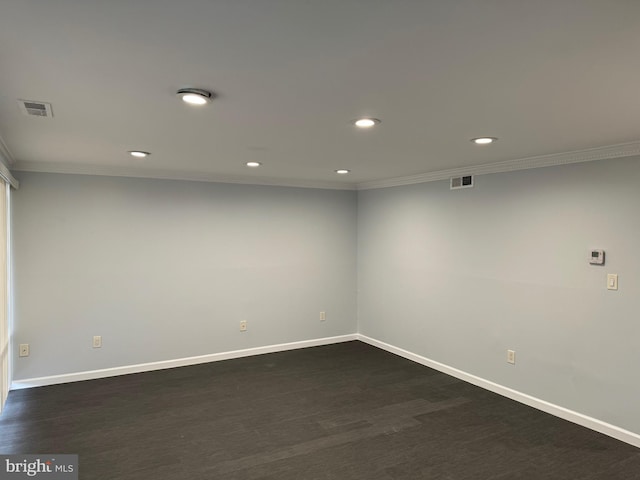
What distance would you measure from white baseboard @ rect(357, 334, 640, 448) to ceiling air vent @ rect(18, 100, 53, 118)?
4292 millimetres

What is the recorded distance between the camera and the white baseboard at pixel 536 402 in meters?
3.15

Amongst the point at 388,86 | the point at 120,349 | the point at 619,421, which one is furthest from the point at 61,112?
the point at 619,421

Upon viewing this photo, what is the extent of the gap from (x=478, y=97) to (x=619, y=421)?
2.85m

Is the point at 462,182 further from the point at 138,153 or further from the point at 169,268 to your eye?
the point at 169,268

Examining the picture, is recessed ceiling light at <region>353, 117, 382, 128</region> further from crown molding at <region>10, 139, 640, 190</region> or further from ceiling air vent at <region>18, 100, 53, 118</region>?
crown molding at <region>10, 139, 640, 190</region>

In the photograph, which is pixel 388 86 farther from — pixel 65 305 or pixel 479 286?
pixel 65 305

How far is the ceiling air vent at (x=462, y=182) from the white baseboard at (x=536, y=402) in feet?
6.58

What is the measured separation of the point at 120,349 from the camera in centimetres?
455

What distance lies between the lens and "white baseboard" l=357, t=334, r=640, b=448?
3.15 m

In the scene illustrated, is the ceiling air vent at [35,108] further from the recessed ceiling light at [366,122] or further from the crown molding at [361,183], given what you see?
the recessed ceiling light at [366,122]

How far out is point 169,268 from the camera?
188 inches

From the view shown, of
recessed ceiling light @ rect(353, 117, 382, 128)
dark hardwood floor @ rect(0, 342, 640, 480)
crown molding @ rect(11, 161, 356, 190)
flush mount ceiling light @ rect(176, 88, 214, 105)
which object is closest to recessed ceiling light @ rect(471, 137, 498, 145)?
recessed ceiling light @ rect(353, 117, 382, 128)

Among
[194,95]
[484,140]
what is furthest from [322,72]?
[484,140]

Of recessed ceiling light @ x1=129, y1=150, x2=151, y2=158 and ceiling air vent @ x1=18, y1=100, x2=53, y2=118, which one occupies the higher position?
recessed ceiling light @ x1=129, y1=150, x2=151, y2=158
